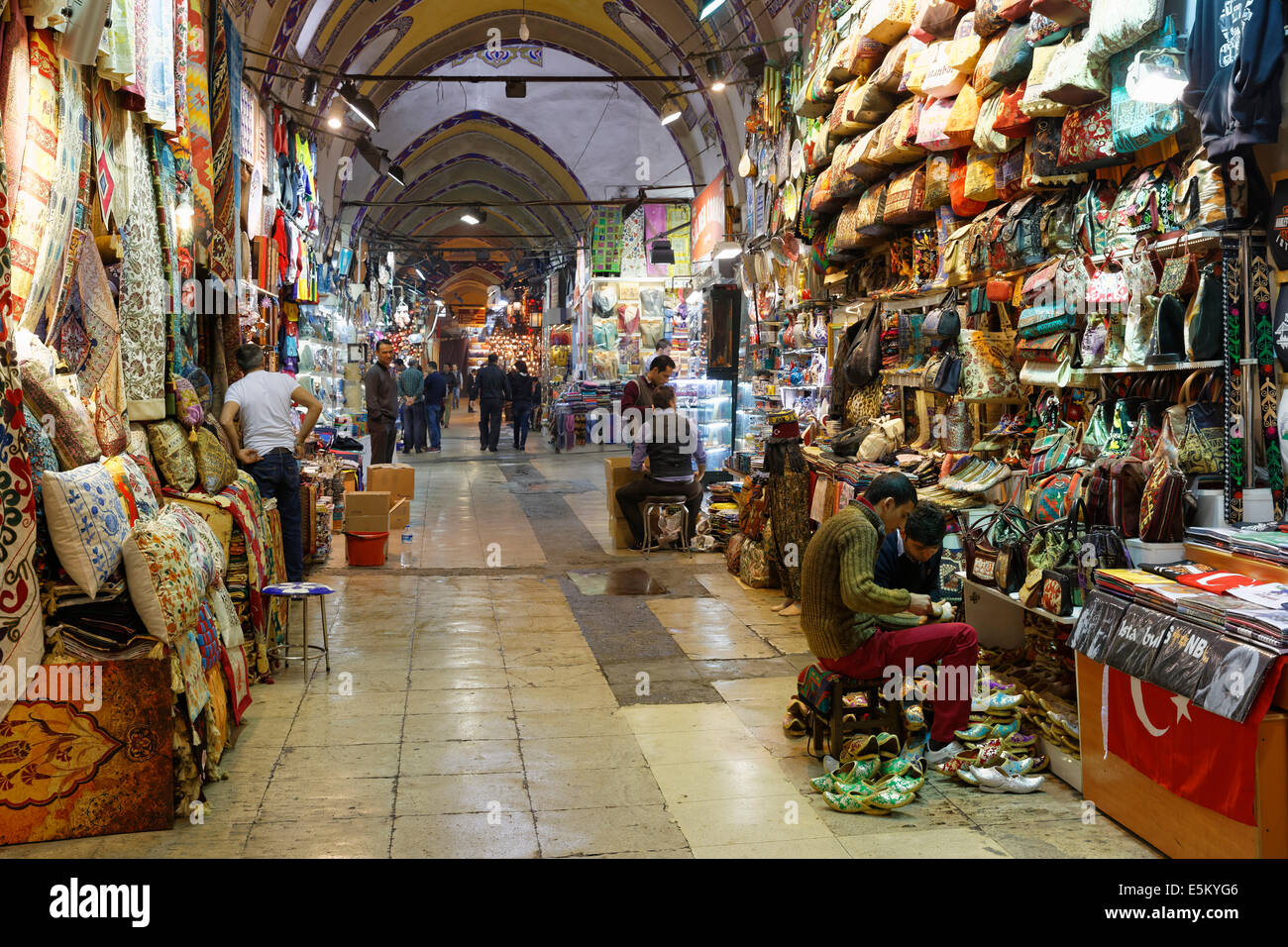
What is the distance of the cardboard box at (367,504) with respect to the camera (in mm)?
7766

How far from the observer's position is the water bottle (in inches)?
314

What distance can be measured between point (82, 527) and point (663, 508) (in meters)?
5.52

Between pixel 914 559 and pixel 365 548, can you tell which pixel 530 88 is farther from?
pixel 914 559

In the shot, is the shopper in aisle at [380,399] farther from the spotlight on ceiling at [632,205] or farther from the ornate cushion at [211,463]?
the ornate cushion at [211,463]

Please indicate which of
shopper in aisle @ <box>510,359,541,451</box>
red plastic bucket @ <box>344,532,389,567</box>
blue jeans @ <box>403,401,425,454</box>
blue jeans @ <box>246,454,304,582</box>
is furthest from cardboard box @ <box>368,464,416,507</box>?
shopper in aisle @ <box>510,359,541,451</box>

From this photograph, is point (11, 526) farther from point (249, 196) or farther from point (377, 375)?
point (377, 375)

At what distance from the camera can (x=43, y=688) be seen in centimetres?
320

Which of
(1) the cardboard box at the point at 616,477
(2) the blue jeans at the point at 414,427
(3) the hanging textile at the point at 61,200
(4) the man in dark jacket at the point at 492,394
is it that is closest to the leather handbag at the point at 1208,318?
(3) the hanging textile at the point at 61,200

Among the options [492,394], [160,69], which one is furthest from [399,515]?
[492,394]

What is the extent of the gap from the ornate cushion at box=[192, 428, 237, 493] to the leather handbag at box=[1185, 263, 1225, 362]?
3991 millimetres

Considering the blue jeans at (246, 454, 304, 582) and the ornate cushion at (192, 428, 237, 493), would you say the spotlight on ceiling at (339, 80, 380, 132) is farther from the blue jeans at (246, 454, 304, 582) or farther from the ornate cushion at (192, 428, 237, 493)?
the ornate cushion at (192, 428, 237, 493)

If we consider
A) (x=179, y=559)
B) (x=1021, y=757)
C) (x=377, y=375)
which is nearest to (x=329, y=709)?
(x=179, y=559)

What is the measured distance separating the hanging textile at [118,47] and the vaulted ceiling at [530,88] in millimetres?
4944

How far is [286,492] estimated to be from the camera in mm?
6289
